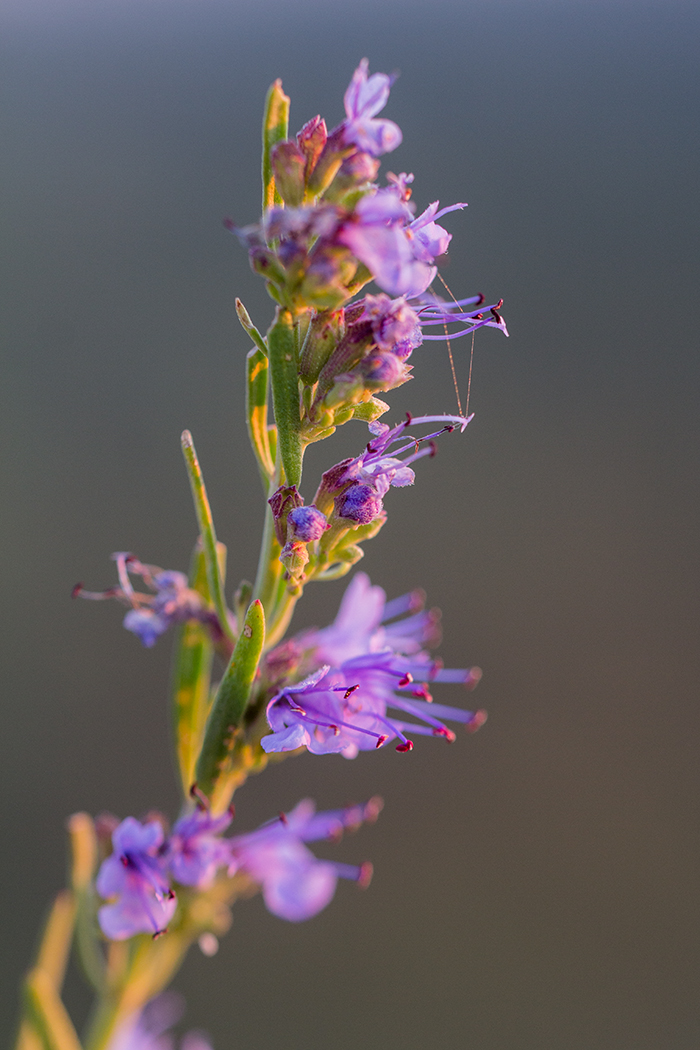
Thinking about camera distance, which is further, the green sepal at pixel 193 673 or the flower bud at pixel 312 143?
the green sepal at pixel 193 673

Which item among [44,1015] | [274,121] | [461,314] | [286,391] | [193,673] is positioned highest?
[274,121]

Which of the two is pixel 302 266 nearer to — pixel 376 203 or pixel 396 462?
pixel 376 203

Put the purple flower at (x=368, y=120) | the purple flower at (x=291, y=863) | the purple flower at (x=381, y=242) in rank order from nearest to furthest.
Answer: the purple flower at (x=381, y=242) → the purple flower at (x=368, y=120) → the purple flower at (x=291, y=863)

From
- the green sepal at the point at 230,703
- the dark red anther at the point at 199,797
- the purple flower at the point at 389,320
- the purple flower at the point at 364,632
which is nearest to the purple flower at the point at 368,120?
the purple flower at the point at 389,320

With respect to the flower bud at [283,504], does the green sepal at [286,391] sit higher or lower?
higher

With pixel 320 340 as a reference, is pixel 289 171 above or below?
above

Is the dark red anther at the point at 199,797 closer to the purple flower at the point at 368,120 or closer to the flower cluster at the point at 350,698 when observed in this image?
the flower cluster at the point at 350,698

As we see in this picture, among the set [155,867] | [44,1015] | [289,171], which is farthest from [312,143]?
[44,1015]

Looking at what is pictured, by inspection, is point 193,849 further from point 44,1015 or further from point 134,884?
point 44,1015
